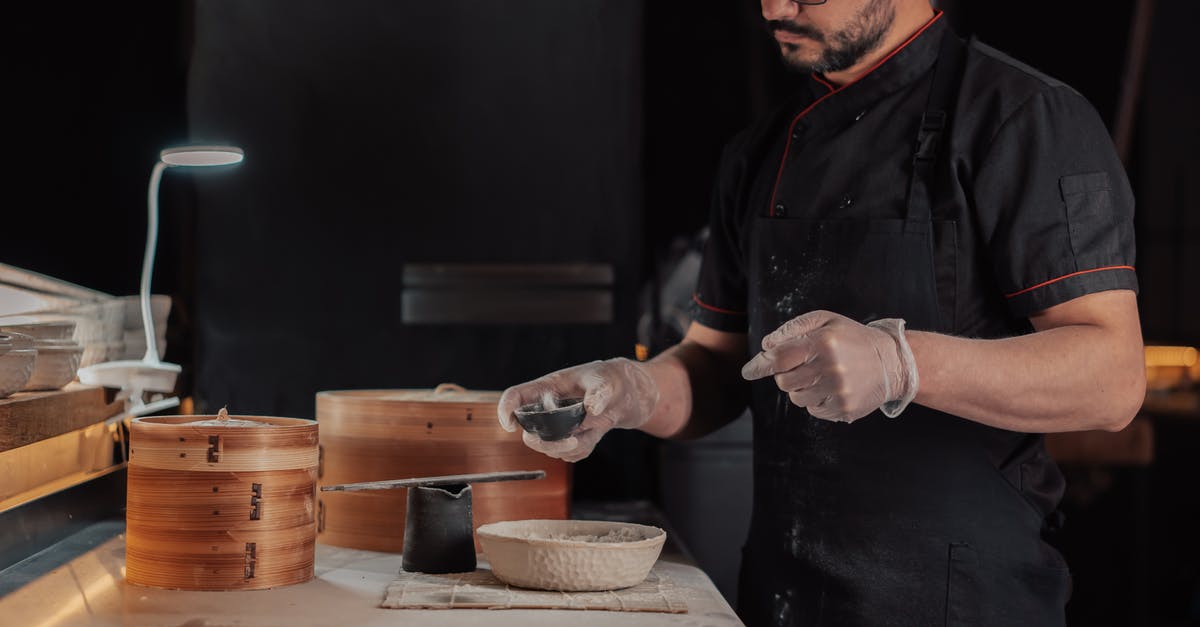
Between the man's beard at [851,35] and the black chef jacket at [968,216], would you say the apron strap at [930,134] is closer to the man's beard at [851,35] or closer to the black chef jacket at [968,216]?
the black chef jacket at [968,216]

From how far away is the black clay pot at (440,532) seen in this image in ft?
5.67

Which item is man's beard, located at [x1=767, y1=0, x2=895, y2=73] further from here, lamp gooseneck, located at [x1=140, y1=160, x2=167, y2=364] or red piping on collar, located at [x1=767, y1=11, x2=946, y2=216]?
lamp gooseneck, located at [x1=140, y1=160, x2=167, y2=364]

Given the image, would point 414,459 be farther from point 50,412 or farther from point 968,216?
point 968,216

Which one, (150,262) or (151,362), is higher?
(150,262)

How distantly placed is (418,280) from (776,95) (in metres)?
2.14

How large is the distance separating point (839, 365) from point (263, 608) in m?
0.84

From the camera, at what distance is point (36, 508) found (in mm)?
1790

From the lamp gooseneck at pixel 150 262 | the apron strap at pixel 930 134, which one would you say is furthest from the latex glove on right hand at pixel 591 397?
the lamp gooseneck at pixel 150 262

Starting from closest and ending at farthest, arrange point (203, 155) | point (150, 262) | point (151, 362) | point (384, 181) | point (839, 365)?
point (839, 365) < point (203, 155) < point (151, 362) < point (150, 262) < point (384, 181)

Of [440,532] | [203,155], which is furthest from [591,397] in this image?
[203,155]

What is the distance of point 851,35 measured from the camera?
1.89 m

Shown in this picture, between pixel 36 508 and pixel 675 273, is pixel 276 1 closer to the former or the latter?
pixel 36 508

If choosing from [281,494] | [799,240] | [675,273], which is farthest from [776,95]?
[281,494]

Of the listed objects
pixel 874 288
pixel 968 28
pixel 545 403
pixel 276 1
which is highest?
pixel 968 28
